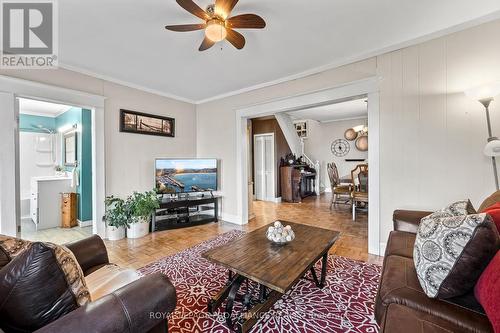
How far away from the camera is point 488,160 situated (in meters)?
2.14

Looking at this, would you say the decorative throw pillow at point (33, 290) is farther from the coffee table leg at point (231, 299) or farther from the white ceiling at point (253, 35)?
the white ceiling at point (253, 35)

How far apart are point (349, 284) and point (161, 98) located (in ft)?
13.8

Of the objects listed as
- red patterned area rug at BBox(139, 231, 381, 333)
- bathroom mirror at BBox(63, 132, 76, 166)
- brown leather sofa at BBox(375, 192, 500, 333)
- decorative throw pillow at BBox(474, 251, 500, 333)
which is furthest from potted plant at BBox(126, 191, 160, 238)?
decorative throw pillow at BBox(474, 251, 500, 333)

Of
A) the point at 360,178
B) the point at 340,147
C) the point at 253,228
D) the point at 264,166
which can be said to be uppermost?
the point at 340,147

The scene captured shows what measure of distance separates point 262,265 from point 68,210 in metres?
4.14

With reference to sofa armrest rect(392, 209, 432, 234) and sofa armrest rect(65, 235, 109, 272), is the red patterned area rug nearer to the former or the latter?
sofa armrest rect(392, 209, 432, 234)

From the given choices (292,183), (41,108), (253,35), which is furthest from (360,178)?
(41,108)

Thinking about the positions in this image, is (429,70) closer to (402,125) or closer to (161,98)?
(402,125)

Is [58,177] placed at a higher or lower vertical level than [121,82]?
lower

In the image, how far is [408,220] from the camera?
6.61 ft

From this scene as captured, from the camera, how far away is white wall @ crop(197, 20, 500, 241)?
2158 mm

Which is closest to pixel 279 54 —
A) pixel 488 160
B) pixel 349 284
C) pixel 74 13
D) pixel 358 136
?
pixel 74 13

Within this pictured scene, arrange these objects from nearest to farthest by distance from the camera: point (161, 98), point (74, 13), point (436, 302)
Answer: point (436, 302) → point (74, 13) → point (161, 98)

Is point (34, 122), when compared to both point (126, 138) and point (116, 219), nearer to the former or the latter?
point (126, 138)
